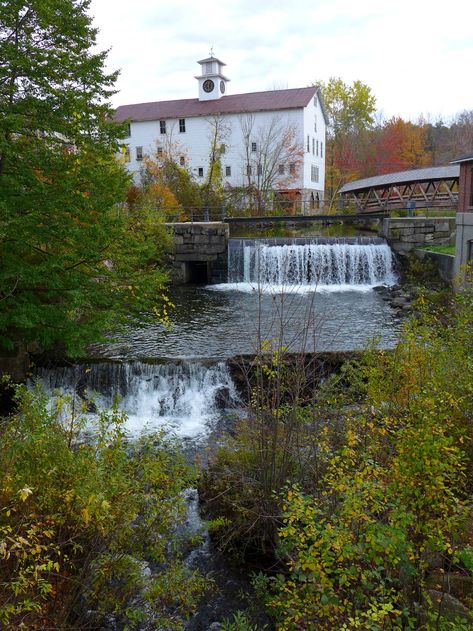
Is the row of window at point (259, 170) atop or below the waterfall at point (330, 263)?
atop

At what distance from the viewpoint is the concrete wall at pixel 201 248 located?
26328mm

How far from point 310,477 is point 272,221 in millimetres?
25730

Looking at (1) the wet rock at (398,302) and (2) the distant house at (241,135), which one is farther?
(2) the distant house at (241,135)

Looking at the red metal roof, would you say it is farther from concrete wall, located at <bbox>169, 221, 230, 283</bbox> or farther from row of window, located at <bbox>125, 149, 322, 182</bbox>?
concrete wall, located at <bbox>169, 221, 230, 283</bbox>

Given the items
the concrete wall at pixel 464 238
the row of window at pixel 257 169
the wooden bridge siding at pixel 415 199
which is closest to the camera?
the concrete wall at pixel 464 238

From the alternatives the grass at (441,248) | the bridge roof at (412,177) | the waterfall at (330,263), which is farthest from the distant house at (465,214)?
the bridge roof at (412,177)

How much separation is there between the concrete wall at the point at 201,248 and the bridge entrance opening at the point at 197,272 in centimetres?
41

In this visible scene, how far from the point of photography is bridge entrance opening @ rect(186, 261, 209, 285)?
89.1 ft

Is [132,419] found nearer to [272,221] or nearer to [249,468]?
[249,468]

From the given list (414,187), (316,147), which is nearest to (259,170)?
(316,147)

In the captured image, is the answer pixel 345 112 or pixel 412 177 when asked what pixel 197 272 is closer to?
pixel 412 177

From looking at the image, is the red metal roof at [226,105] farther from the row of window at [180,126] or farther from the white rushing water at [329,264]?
the white rushing water at [329,264]

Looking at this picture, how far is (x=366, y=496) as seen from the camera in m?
4.52

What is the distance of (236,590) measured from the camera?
6.30m
